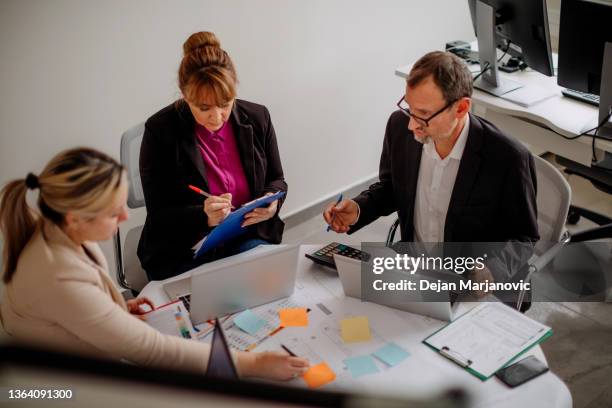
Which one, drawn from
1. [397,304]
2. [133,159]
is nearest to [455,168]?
[397,304]

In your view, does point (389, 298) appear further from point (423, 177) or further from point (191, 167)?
point (191, 167)

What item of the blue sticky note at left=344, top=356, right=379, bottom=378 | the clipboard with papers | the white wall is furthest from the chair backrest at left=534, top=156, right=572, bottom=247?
the white wall

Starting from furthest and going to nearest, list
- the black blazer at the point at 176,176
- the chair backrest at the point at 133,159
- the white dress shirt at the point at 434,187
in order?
the chair backrest at the point at 133,159 < the black blazer at the point at 176,176 < the white dress shirt at the point at 434,187

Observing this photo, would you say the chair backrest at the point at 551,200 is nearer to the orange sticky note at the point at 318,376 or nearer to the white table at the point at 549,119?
the white table at the point at 549,119

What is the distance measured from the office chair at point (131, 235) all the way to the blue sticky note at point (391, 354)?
1.12m

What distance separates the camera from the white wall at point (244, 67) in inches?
90.3

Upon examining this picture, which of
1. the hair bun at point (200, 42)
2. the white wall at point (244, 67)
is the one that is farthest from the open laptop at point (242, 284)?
the white wall at point (244, 67)

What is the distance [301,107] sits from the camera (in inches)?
127

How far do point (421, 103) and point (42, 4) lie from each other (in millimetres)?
1443

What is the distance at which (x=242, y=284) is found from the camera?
167cm

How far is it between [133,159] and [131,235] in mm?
344

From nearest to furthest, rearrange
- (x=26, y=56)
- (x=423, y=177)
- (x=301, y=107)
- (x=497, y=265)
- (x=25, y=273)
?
(x=25, y=273) → (x=497, y=265) → (x=423, y=177) → (x=26, y=56) → (x=301, y=107)

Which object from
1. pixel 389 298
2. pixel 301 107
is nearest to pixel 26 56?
pixel 301 107

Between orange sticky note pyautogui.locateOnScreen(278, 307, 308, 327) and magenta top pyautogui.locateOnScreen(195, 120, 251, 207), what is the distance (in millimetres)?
676
